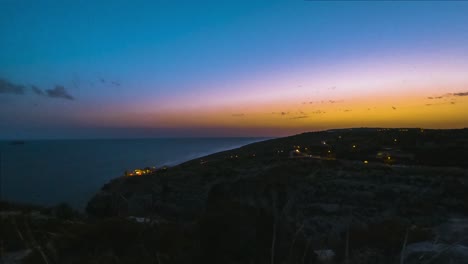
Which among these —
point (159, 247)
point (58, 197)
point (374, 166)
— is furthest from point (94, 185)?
point (159, 247)

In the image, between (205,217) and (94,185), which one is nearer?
(205,217)

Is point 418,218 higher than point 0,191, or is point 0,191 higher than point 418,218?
point 418,218

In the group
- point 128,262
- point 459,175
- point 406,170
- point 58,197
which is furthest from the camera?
point 58,197

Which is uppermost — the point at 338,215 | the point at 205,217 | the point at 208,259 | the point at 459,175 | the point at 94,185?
the point at 205,217

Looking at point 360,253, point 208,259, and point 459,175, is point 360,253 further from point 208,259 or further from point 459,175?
point 459,175

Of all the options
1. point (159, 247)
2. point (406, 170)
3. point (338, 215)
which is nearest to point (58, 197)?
point (338, 215)

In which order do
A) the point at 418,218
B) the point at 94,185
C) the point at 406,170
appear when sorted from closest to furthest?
→ 1. the point at 418,218
2. the point at 406,170
3. the point at 94,185

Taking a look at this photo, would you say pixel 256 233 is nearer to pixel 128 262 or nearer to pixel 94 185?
pixel 128 262

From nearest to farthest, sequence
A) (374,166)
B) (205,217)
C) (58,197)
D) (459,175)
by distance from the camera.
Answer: (205,217)
(459,175)
(374,166)
(58,197)

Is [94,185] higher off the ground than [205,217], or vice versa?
[205,217]
